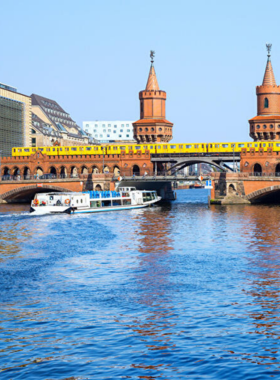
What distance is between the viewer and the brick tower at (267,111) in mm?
145250

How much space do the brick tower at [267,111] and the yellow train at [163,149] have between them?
1127 cm

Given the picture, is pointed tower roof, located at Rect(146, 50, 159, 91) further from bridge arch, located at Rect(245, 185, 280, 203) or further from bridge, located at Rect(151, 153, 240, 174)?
bridge arch, located at Rect(245, 185, 280, 203)

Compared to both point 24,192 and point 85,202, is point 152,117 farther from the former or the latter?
point 85,202

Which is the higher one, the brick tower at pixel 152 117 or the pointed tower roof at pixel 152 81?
the pointed tower roof at pixel 152 81

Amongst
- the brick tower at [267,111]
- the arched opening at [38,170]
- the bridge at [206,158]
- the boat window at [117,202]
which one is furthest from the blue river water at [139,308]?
the brick tower at [267,111]

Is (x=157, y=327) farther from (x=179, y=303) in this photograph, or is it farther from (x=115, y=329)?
(x=179, y=303)

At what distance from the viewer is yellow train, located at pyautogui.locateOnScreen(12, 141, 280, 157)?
5310 inches

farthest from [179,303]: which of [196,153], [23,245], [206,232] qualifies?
[196,153]

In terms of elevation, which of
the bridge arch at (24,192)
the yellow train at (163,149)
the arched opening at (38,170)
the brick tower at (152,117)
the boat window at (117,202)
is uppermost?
the brick tower at (152,117)

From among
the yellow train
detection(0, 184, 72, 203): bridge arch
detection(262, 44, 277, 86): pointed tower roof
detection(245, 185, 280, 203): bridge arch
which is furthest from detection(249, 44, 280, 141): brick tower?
detection(0, 184, 72, 203): bridge arch

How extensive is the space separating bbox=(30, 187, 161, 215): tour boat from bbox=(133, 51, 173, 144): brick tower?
125 ft

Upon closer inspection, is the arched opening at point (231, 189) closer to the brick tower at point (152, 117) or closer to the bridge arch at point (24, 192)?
the bridge arch at point (24, 192)

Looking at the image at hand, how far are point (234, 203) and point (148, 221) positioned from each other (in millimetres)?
37166

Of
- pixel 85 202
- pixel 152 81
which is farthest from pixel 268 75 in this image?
pixel 85 202
